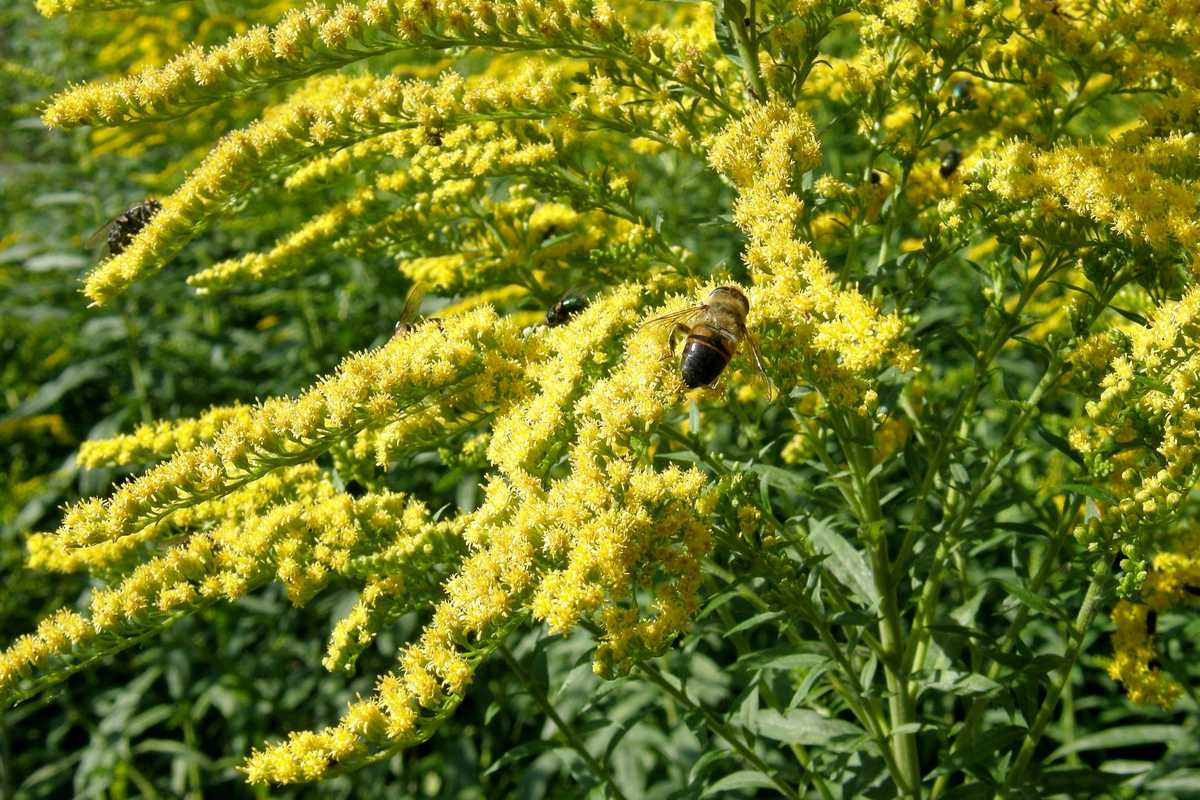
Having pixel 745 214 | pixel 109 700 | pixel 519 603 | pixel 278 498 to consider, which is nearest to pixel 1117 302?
pixel 745 214

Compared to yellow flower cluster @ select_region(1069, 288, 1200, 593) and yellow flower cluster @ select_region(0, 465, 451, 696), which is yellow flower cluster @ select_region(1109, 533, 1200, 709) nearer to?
yellow flower cluster @ select_region(1069, 288, 1200, 593)

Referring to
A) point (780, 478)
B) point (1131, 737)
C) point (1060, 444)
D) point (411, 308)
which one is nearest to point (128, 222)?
point (411, 308)

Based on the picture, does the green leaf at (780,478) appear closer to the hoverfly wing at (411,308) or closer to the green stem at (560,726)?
the green stem at (560,726)

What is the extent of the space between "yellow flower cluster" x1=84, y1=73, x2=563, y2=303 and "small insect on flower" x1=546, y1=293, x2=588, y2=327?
25.0 inches

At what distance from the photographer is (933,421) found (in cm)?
311

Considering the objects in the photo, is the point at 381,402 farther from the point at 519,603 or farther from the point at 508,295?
the point at 508,295

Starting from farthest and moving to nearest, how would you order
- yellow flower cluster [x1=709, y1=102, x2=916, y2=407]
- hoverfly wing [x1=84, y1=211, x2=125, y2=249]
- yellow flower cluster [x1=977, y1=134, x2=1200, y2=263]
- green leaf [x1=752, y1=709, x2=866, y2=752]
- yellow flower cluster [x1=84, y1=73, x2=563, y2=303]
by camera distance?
hoverfly wing [x1=84, y1=211, x2=125, y2=249]
yellow flower cluster [x1=84, y1=73, x2=563, y2=303]
green leaf [x1=752, y1=709, x2=866, y2=752]
yellow flower cluster [x1=977, y1=134, x2=1200, y2=263]
yellow flower cluster [x1=709, y1=102, x2=916, y2=407]

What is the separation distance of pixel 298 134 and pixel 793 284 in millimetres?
1444

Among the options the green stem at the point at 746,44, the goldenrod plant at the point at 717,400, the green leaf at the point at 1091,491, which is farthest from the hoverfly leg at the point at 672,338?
the green leaf at the point at 1091,491

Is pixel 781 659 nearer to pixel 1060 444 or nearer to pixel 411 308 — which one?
pixel 1060 444

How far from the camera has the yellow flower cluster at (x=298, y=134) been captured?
9.66 feet

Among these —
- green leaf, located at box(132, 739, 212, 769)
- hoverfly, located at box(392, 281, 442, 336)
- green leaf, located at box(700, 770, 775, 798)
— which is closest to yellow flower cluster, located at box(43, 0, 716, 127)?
hoverfly, located at box(392, 281, 442, 336)

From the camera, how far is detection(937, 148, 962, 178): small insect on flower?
374 centimetres

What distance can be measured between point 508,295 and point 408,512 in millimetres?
1611
